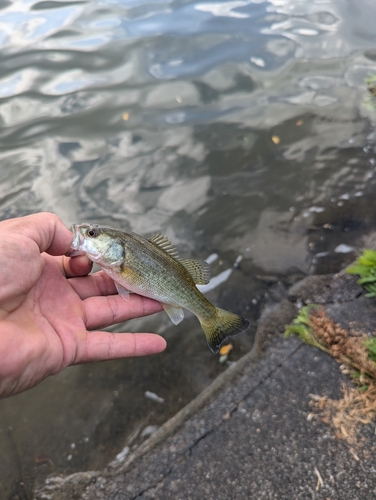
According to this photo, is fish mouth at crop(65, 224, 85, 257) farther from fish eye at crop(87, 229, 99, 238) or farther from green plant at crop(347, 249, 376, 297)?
green plant at crop(347, 249, 376, 297)

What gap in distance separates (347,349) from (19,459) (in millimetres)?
3431

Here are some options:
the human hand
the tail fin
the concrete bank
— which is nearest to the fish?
the tail fin

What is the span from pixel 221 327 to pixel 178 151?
14.6ft

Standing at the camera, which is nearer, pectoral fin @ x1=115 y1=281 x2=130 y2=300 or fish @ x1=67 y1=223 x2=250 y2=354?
fish @ x1=67 y1=223 x2=250 y2=354

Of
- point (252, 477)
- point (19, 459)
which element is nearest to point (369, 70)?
point (252, 477)

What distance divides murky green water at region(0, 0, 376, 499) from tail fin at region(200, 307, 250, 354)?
1.20 metres

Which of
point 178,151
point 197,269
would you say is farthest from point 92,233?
point 178,151

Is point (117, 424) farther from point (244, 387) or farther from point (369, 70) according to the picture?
point (369, 70)

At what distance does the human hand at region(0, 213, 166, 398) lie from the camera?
2863mm

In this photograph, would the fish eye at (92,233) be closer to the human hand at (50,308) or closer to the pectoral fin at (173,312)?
the human hand at (50,308)

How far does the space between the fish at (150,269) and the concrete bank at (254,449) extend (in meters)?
0.73

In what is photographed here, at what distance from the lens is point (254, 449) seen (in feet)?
11.5

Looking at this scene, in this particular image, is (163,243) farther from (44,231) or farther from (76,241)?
(44,231)

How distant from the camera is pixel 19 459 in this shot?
4105 millimetres
